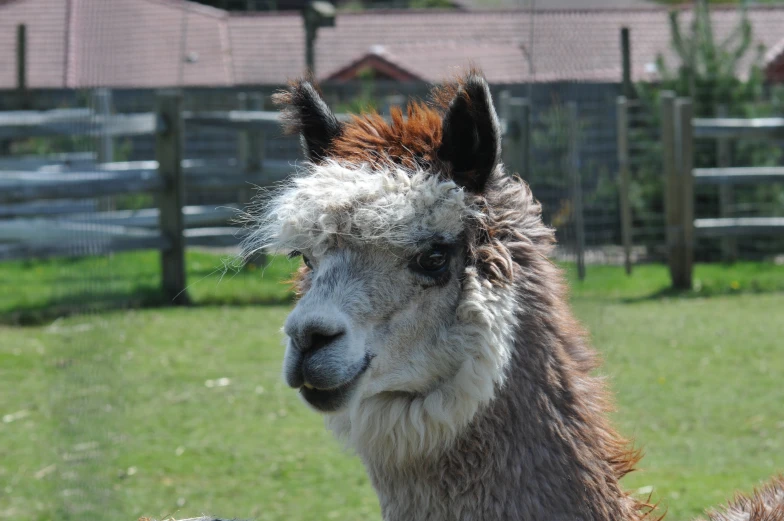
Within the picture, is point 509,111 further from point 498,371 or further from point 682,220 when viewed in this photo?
point 498,371

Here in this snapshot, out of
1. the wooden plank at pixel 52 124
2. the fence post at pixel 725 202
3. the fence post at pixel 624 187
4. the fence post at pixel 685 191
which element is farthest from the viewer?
the fence post at pixel 725 202

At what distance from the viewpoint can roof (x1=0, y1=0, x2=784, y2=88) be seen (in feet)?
16.6

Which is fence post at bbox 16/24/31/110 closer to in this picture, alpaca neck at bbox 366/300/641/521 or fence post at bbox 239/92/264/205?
fence post at bbox 239/92/264/205

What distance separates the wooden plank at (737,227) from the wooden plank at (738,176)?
0.46 m

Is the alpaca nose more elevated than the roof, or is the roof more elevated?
the roof

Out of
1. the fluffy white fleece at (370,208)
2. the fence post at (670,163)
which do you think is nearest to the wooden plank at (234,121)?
the fence post at (670,163)

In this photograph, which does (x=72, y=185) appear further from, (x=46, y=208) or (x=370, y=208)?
(x=370, y=208)

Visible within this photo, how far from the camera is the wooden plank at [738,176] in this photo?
10625mm

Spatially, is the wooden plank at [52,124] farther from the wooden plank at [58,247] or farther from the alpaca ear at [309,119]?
the alpaca ear at [309,119]

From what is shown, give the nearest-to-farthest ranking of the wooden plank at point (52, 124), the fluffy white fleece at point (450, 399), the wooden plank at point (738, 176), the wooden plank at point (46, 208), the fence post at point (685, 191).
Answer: the fluffy white fleece at point (450, 399), the wooden plank at point (52, 124), the wooden plank at point (46, 208), the fence post at point (685, 191), the wooden plank at point (738, 176)

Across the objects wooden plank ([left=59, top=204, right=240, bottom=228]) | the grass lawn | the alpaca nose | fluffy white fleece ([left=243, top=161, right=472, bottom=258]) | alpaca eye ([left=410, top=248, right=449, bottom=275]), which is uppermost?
wooden plank ([left=59, top=204, right=240, bottom=228])

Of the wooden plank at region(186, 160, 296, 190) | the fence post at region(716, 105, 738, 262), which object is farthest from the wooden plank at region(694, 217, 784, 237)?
the wooden plank at region(186, 160, 296, 190)

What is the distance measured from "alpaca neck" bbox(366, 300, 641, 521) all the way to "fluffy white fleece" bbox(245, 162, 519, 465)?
1.8 inches

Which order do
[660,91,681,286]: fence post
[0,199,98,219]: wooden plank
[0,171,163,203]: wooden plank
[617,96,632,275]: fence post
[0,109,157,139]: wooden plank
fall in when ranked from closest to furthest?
1. [0,171,163,203]: wooden plank
2. [0,109,157,139]: wooden plank
3. [0,199,98,219]: wooden plank
4. [660,91,681,286]: fence post
5. [617,96,632,275]: fence post
